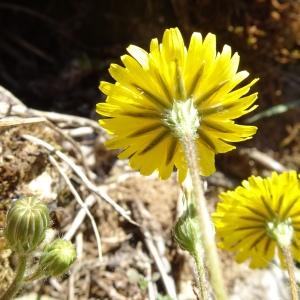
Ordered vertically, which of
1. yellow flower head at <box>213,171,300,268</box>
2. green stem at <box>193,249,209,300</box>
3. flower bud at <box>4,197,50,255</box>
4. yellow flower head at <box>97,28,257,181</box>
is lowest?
green stem at <box>193,249,209,300</box>

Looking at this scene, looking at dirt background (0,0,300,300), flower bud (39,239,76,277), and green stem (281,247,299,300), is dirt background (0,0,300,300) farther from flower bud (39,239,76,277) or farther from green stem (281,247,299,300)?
green stem (281,247,299,300)

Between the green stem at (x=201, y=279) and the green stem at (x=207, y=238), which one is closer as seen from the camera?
the green stem at (x=207, y=238)

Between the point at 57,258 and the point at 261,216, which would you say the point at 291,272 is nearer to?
the point at 261,216

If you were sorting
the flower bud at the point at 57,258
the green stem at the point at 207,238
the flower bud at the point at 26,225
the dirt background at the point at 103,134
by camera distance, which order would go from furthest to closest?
the dirt background at the point at 103,134, the flower bud at the point at 57,258, the flower bud at the point at 26,225, the green stem at the point at 207,238

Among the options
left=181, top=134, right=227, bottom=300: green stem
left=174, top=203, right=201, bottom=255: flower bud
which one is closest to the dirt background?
left=174, top=203, right=201, bottom=255: flower bud

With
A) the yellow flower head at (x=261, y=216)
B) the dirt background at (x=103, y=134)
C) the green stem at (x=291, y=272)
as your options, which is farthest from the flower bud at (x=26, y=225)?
the green stem at (x=291, y=272)

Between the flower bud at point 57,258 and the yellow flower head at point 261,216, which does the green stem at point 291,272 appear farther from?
the flower bud at point 57,258

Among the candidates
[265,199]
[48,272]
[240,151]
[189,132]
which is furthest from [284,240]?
[240,151]

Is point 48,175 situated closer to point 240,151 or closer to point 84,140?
point 84,140
